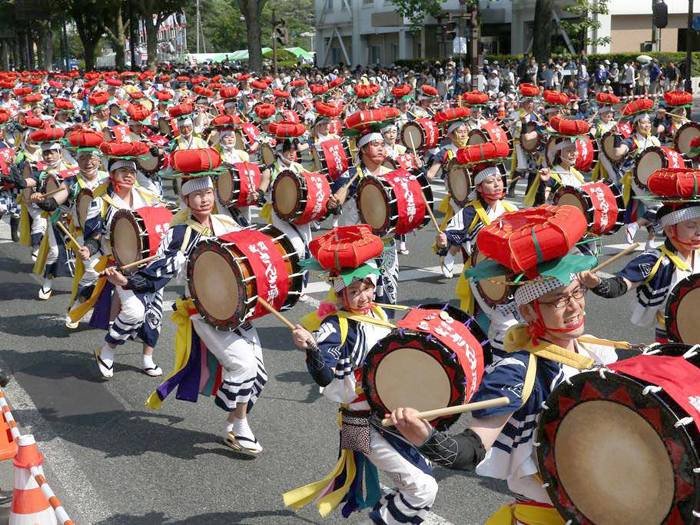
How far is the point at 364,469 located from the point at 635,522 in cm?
213

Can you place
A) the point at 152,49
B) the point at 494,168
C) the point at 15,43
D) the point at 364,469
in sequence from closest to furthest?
the point at 364,469
the point at 494,168
the point at 152,49
the point at 15,43

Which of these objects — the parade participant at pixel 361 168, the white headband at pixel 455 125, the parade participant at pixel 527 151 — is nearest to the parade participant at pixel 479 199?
the parade participant at pixel 361 168

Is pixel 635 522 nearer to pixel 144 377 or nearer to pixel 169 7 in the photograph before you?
pixel 144 377

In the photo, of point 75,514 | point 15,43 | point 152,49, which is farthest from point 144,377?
point 15,43

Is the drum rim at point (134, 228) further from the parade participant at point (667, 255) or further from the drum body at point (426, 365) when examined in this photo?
the drum body at point (426, 365)

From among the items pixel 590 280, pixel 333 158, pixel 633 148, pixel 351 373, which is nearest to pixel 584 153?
pixel 633 148

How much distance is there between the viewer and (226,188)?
10914mm

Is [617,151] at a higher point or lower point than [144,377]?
higher

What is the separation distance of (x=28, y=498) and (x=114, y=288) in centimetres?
427

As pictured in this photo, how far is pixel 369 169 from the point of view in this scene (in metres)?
9.20

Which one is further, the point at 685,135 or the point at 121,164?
the point at 685,135

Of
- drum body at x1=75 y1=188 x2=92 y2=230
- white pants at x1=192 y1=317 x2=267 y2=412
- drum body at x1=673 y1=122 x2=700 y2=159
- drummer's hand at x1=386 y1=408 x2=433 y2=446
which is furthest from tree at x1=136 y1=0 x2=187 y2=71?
drummer's hand at x1=386 y1=408 x2=433 y2=446

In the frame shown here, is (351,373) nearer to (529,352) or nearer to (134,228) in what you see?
(529,352)

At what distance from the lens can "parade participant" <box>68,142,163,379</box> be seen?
7875 mm
